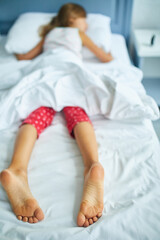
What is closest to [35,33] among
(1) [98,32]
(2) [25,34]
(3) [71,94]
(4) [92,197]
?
Result: (2) [25,34]

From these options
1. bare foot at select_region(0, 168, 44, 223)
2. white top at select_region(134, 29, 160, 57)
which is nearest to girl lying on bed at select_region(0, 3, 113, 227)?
bare foot at select_region(0, 168, 44, 223)

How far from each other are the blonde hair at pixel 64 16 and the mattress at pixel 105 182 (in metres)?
0.75

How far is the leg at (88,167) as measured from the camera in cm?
74

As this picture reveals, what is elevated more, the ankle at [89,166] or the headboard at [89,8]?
the headboard at [89,8]

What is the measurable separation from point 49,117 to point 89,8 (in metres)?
1.09

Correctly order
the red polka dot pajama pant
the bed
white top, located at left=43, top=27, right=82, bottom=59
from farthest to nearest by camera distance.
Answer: white top, located at left=43, top=27, right=82, bottom=59
the red polka dot pajama pant
the bed

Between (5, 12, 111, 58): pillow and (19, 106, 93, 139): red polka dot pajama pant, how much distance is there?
23.3 inches

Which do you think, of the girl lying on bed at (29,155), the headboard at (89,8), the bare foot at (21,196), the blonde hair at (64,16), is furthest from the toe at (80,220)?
the headboard at (89,8)

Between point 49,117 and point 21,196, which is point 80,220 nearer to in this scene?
point 21,196

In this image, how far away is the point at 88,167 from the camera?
89cm

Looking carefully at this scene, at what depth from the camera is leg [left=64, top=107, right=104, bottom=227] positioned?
29.0 inches

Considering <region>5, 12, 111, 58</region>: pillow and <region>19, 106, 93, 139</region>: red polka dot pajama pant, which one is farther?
<region>5, 12, 111, 58</region>: pillow

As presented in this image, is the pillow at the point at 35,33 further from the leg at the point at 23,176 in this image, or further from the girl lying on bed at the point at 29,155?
the leg at the point at 23,176

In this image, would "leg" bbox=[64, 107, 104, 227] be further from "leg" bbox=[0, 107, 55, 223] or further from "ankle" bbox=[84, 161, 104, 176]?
"leg" bbox=[0, 107, 55, 223]
